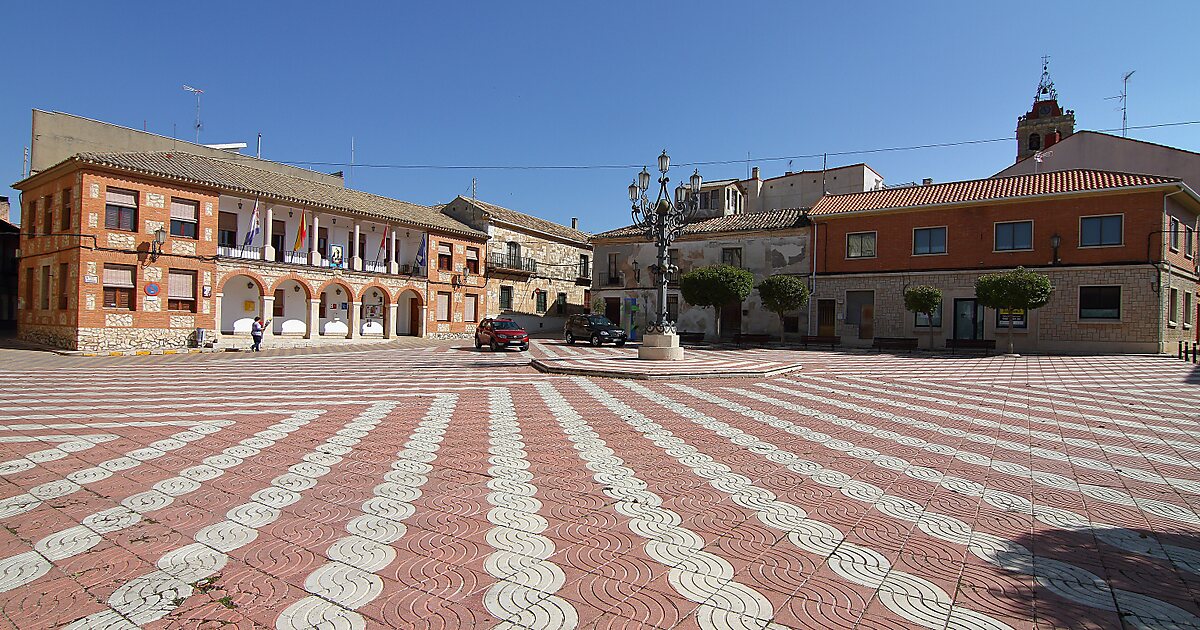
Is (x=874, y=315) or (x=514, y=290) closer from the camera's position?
(x=874, y=315)

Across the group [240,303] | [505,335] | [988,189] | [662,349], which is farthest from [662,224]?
[240,303]

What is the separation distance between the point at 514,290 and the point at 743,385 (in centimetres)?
2993

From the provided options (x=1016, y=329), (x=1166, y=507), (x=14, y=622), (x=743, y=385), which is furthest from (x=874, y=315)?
(x=14, y=622)

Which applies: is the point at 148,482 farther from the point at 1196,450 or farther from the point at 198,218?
the point at 198,218

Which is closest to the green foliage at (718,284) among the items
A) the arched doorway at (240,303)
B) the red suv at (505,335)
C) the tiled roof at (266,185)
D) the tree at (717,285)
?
the tree at (717,285)

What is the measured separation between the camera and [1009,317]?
26.6 m

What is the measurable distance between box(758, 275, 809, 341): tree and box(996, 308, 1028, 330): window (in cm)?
780

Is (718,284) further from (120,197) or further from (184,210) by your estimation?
(120,197)

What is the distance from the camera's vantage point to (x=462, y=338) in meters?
38.1

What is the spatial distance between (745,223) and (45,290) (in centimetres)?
3228

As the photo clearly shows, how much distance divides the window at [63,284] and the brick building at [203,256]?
3.3 inches

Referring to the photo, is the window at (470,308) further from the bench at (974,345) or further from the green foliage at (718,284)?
the bench at (974,345)

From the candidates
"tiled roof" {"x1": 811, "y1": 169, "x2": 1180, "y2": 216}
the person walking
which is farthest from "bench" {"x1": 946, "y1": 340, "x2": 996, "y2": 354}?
the person walking

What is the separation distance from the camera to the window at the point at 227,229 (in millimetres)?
27641
